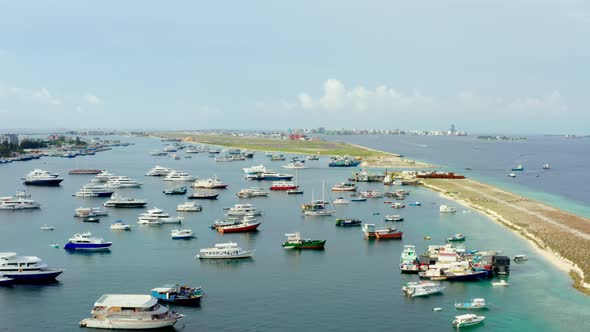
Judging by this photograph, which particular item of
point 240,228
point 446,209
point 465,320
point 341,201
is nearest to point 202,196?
point 341,201

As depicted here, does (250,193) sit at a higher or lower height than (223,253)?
higher

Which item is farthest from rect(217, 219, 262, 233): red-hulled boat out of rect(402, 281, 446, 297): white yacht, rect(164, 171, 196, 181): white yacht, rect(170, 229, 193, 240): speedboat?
rect(164, 171, 196, 181): white yacht

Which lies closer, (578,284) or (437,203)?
(578,284)

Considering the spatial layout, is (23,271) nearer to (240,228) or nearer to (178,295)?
(178,295)

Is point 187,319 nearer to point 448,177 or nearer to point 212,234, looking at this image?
point 212,234

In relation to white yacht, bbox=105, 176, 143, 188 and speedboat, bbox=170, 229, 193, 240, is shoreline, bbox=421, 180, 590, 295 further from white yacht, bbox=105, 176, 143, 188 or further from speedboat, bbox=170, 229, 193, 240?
white yacht, bbox=105, 176, 143, 188

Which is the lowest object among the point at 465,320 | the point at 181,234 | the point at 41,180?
the point at 465,320

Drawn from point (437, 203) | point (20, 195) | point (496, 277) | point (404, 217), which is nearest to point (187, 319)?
Answer: point (496, 277)
